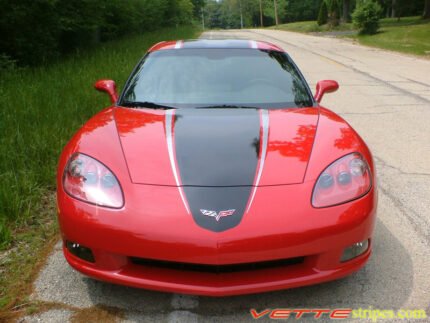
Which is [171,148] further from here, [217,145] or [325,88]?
[325,88]

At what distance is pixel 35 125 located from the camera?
5.20 metres

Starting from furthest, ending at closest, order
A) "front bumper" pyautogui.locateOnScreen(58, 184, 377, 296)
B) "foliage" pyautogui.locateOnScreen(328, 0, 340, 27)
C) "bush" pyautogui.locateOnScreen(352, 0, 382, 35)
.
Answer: "foliage" pyautogui.locateOnScreen(328, 0, 340, 27)
"bush" pyautogui.locateOnScreen(352, 0, 382, 35)
"front bumper" pyautogui.locateOnScreen(58, 184, 377, 296)

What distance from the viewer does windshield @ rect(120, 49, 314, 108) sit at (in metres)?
3.43

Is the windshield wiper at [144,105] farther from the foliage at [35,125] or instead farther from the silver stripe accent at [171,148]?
the foliage at [35,125]

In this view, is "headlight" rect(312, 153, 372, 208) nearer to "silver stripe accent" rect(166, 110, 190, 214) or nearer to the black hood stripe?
the black hood stripe

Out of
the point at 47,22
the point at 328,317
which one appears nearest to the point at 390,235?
the point at 328,317

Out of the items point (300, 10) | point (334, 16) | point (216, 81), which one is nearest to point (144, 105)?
point (216, 81)

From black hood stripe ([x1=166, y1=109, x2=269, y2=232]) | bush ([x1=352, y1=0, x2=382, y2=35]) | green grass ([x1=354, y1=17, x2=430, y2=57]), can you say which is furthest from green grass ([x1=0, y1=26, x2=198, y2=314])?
bush ([x1=352, y1=0, x2=382, y2=35])

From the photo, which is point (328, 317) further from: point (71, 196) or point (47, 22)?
point (47, 22)

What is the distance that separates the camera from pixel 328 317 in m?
2.38

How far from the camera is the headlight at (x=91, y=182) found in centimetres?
236

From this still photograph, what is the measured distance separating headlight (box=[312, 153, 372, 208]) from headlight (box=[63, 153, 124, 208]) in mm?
1036

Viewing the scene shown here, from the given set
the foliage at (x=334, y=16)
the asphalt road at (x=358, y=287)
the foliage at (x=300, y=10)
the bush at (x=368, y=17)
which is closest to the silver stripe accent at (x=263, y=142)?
the asphalt road at (x=358, y=287)

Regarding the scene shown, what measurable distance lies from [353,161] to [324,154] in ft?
0.57
